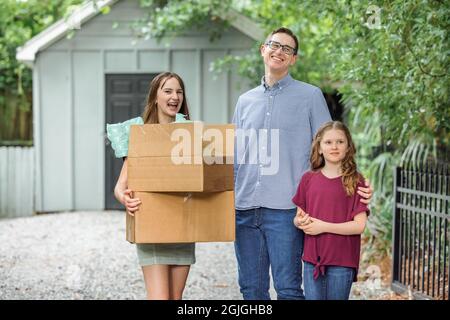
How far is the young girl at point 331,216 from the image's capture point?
3549 mm

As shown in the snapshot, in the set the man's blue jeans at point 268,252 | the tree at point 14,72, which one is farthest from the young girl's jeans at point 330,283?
the tree at point 14,72

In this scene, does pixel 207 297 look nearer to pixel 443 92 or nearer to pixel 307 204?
pixel 443 92

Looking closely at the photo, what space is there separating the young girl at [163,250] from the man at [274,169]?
0.33 m

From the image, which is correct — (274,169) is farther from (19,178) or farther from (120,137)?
(19,178)

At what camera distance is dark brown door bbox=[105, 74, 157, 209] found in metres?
12.2

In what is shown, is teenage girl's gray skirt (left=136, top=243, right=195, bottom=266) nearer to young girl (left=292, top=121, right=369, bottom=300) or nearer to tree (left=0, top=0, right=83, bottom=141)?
young girl (left=292, top=121, right=369, bottom=300)

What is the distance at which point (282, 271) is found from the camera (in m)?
3.74

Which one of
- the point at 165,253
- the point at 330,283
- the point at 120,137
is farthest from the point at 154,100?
the point at 330,283

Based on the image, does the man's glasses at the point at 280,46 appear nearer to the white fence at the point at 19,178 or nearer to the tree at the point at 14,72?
the white fence at the point at 19,178

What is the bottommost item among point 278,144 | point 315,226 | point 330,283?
point 330,283

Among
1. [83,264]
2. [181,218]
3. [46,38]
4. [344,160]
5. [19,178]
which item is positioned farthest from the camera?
[19,178]

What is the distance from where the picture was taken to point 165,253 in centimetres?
370
